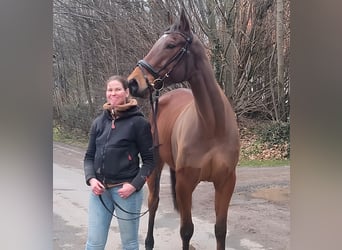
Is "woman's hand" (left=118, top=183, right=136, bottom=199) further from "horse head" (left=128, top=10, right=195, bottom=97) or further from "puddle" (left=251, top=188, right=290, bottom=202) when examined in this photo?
"puddle" (left=251, top=188, right=290, bottom=202)

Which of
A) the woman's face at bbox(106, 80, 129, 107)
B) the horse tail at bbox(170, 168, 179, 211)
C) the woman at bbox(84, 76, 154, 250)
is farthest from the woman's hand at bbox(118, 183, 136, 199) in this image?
the horse tail at bbox(170, 168, 179, 211)

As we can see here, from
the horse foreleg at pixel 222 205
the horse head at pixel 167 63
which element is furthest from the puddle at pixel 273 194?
the horse head at pixel 167 63

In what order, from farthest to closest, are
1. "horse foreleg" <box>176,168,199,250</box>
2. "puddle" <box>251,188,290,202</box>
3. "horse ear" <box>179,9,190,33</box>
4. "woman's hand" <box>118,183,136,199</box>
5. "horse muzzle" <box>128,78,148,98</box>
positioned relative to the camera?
"puddle" <box>251,188,290,202</box>, "horse foreleg" <box>176,168,199,250</box>, "horse ear" <box>179,9,190,33</box>, "horse muzzle" <box>128,78,148,98</box>, "woman's hand" <box>118,183,136,199</box>

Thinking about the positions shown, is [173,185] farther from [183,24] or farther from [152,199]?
[183,24]

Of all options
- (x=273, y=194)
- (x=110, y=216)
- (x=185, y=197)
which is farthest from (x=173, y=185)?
(x=110, y=216)

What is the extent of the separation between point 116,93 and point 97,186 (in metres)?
0.33

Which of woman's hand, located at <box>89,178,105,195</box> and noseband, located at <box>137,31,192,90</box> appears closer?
woman's hand, located at <box>89,178,105,195</box>

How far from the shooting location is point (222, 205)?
6.53ft

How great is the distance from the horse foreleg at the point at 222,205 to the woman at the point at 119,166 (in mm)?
519

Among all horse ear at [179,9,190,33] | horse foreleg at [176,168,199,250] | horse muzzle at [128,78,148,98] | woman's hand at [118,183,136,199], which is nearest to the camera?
woman's hand at [118,183,136,199]

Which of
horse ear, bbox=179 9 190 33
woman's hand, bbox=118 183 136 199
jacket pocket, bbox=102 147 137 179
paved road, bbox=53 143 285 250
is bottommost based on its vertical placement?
paved road, bbox=53 143 285 250

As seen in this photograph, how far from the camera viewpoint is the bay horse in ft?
5.68

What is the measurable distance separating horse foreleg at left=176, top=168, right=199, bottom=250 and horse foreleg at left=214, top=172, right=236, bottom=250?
0.12 metres
